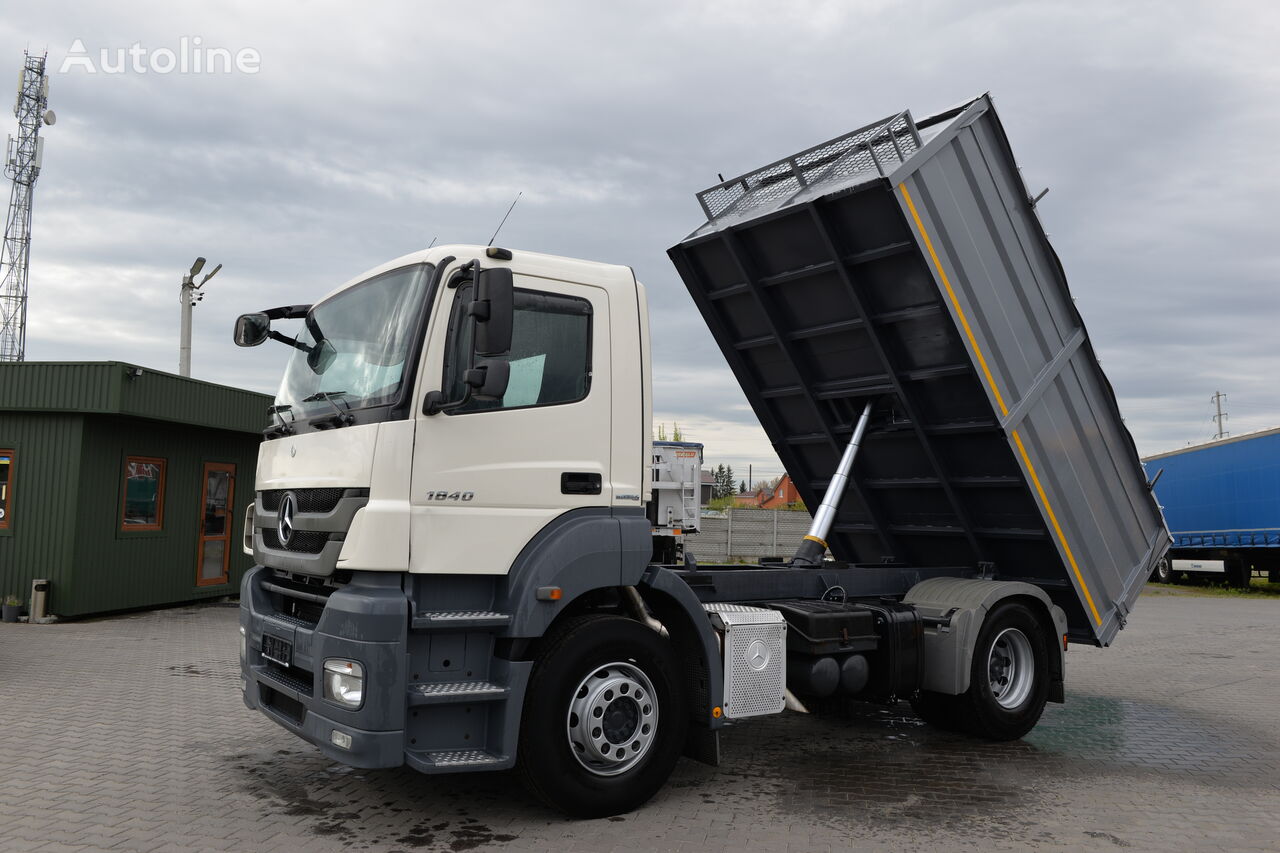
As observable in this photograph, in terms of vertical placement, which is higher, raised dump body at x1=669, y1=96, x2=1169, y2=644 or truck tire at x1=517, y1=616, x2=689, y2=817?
raised dump body at x1=669, y1=96, x2=1169, y2=644

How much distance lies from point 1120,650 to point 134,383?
44.8ft

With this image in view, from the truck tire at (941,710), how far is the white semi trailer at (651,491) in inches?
1.2

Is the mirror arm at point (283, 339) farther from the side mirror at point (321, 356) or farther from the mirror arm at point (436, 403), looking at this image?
the mirror arm at point (436, 403)

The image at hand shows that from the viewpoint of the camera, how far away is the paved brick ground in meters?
4.80

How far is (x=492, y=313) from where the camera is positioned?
4508 millimetres

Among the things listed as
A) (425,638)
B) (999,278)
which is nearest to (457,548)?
(425,638)

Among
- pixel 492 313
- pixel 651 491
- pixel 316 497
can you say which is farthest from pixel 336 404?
pixel 651 491

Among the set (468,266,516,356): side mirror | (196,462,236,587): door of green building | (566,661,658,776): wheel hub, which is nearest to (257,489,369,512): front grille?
(468,266,516,356): side mirror

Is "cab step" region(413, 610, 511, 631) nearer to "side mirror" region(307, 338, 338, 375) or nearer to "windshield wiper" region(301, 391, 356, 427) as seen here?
"windshield wiper" region(301, 391, 356, 427)

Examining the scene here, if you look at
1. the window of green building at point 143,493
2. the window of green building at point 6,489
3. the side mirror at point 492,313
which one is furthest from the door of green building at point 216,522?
the side mirror at point 492,313

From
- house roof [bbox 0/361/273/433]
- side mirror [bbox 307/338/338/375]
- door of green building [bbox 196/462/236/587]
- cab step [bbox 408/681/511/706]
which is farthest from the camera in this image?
door of green building [bbox 196/462/236/587]

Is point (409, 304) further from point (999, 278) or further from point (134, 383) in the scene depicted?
point (134, 383)

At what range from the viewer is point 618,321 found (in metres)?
5.45

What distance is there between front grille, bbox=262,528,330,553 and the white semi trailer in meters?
0.02
